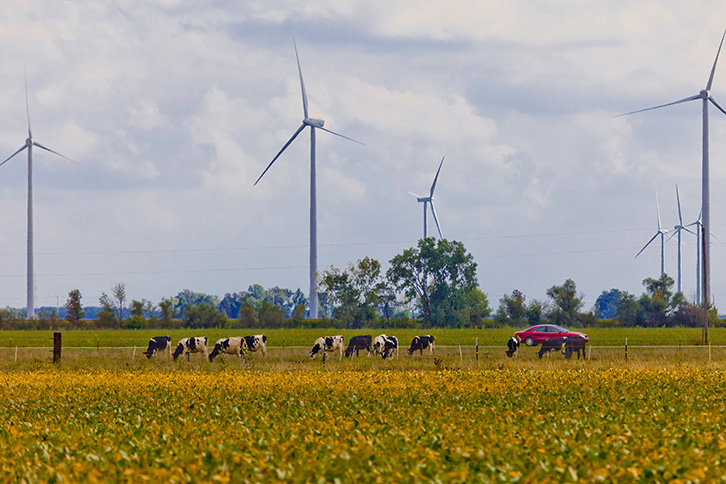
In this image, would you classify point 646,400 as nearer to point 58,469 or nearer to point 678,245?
point 58,469

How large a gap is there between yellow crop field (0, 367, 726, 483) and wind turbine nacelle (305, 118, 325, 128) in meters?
81.6

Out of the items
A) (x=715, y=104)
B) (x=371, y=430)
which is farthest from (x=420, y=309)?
(x=371, y=430)

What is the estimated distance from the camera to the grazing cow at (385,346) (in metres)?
43.6

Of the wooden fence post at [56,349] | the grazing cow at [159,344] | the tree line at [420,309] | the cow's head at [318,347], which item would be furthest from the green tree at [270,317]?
the wooden fence post at [56,349]

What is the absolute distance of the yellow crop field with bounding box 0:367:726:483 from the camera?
10.2m

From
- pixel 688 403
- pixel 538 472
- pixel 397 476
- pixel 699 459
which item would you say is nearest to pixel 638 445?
pixel 699 459

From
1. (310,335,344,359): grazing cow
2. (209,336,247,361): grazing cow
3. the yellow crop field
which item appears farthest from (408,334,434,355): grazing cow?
the yellow crop field

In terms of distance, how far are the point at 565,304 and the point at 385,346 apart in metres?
81.3

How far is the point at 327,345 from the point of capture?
43906mm

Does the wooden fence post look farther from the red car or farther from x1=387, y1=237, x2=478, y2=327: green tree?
x1=387, y1=237, x2=478, y2=327: green tree

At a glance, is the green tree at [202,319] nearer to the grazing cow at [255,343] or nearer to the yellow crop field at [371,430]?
the grazing cow at [255,343]

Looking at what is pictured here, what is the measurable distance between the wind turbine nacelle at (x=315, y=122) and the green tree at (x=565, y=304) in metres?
41.2

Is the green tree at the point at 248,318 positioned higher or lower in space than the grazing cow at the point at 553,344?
lower

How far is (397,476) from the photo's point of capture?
31.7 feet
